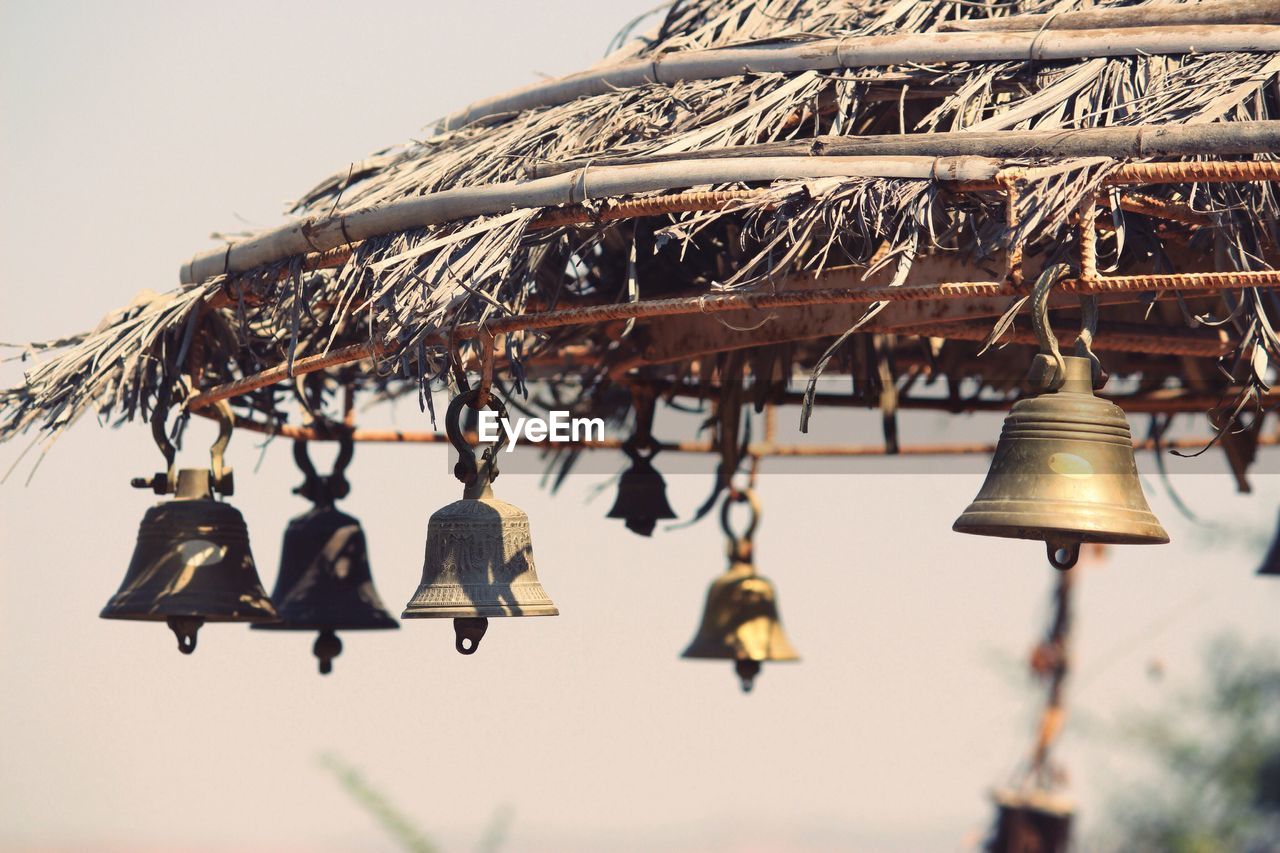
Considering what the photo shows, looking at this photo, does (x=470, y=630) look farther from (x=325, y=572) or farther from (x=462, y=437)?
(x=325, y=572)

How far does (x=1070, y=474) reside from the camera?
4.54m

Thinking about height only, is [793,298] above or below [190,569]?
above

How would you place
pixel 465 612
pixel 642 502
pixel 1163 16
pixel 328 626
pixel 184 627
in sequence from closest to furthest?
pixel 465 612 < pixel 1163 16 < pixel 184 627 < pixel 328 626 < pixel 642 502

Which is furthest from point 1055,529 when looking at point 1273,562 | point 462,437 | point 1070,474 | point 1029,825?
point 1029,825

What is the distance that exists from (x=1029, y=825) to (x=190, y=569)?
9164 millimetres

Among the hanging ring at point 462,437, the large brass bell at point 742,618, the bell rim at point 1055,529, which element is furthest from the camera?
the large brass bell at point 742,618

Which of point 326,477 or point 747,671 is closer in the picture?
point 326,477

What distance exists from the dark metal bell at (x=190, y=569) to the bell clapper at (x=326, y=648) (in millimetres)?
806

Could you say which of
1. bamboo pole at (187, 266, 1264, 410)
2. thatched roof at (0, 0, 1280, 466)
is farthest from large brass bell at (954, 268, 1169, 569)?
thatched roof at (0, 0, 1280, 466)

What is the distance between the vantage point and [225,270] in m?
5.83

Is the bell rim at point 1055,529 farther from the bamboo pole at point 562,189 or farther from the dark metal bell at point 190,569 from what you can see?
the dark metal bell at point 190,569

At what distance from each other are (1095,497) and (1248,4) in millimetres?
1317

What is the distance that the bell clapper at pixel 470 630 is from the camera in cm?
507

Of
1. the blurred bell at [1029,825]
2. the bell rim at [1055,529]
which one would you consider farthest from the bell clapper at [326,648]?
the blurred bell at [1029,825]
